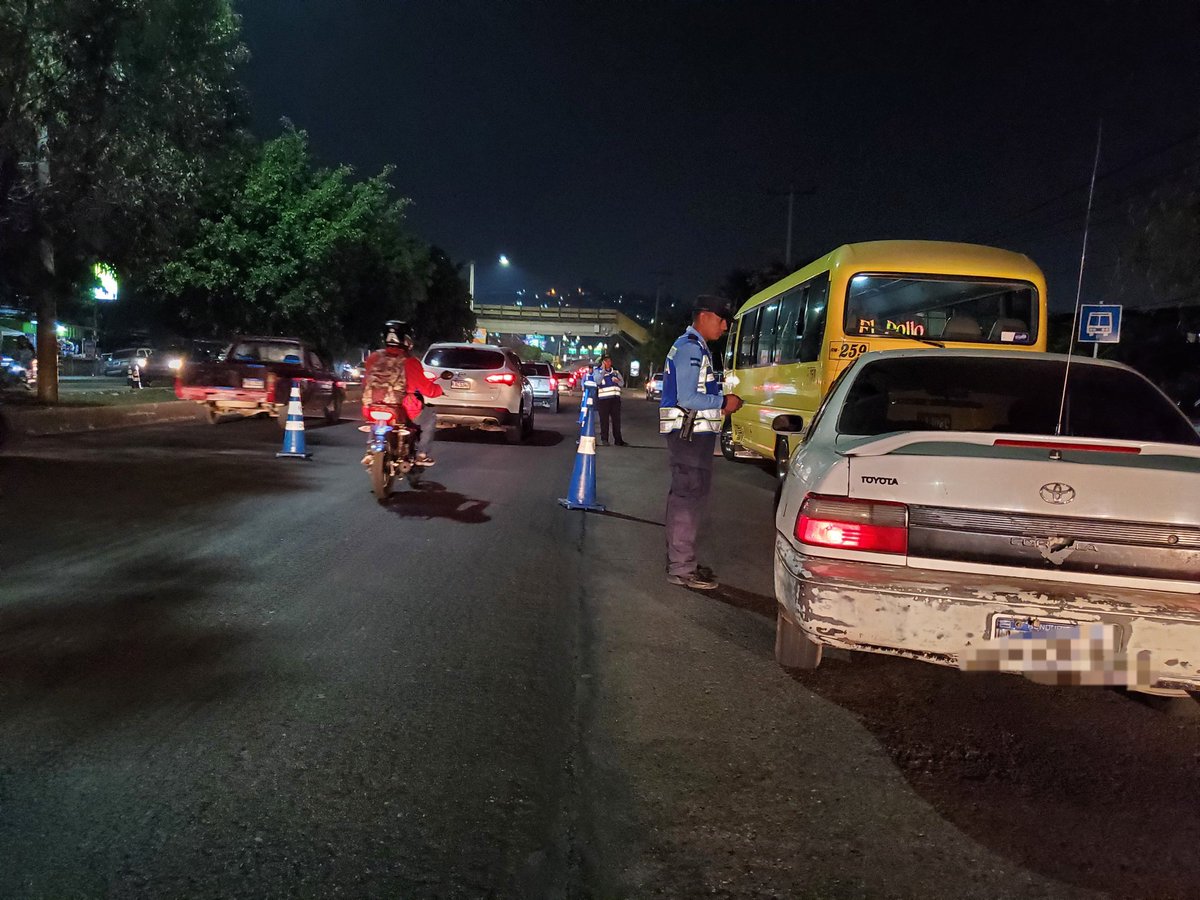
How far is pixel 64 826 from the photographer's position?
3.04 meters

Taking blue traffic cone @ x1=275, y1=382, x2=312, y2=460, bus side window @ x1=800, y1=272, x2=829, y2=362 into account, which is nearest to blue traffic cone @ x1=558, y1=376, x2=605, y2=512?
bus side window @ x1=800, y1=272, x2=829, y2=362

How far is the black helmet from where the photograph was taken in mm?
9727

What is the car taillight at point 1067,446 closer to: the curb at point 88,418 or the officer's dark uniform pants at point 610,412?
the curb at point 88,418

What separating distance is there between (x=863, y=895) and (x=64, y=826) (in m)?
2.54

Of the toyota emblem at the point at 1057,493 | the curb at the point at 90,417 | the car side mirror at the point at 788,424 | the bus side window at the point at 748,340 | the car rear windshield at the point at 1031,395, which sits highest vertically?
the bus side window at the point at 748,340

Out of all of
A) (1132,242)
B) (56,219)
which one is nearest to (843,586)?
(56,219)

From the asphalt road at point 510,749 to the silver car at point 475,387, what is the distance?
9374mm

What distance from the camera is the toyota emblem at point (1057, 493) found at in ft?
12.4

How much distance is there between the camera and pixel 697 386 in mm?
6242

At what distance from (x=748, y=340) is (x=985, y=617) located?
13.2 metres

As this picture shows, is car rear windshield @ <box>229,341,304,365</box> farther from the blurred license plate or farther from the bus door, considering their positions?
the blurred license plate

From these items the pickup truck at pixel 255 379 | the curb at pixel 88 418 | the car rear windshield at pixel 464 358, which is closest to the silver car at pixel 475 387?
the car rear windshield at pixel 464 358

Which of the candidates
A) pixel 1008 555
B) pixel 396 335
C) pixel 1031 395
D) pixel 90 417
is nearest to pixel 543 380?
pixel 90 417

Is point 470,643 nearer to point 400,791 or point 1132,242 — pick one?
point 400,791
